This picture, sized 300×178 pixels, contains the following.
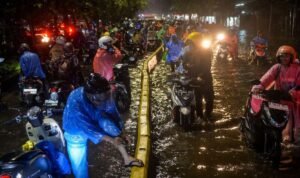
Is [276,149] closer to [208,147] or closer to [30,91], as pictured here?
[208,147]

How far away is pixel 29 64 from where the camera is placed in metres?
9.85

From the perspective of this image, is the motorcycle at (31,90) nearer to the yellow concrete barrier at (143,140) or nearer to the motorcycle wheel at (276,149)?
the yellow concrete barrier at (143,140)

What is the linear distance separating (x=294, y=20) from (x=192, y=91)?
2157cm

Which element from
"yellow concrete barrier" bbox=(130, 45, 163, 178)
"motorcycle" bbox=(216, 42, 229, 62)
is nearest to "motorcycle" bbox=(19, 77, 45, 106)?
"yellow concrete barrier" bbox=(130, 45, 163, 178)

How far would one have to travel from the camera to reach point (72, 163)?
4195 millimetres

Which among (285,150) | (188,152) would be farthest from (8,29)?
(285,150)

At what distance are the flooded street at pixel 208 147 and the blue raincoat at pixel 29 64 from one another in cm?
318

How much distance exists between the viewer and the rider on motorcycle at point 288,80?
260 inches

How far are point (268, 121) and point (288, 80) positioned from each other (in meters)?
1.32

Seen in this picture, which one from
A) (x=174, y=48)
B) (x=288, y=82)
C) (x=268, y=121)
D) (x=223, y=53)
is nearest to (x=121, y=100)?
(x=288, y=82)

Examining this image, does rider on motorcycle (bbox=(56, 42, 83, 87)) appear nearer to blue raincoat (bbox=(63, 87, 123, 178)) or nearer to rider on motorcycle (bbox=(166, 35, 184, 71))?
blue raincoat (bbox=(63, 87, 123, 178))

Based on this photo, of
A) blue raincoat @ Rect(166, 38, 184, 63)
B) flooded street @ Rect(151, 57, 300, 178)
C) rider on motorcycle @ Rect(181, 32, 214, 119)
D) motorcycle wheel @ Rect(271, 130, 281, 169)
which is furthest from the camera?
blue raincoat @ Rect(166, 38, 184, 63)

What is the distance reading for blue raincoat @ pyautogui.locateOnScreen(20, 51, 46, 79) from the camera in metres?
9.84

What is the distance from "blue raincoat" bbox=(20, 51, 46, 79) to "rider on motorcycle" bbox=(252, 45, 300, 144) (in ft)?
19.0
